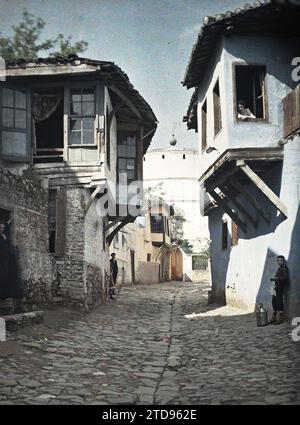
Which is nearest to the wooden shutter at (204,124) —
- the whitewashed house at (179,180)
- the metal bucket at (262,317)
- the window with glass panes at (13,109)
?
the window with glass panes at (13,109)

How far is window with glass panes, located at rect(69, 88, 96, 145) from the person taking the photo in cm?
1192

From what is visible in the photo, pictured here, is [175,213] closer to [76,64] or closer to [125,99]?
[125,99]

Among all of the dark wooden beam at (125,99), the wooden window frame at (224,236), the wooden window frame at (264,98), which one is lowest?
the wooden window frame at (224,236)

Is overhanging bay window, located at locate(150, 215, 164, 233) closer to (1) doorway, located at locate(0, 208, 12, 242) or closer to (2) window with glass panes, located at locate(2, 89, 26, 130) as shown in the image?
(2) window with glass panes, located at locate(2, 89, 26, 130)

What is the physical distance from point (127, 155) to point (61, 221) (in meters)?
4.14

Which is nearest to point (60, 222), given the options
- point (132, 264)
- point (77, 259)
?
point (77, 259)

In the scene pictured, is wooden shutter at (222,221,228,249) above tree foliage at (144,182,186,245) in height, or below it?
below

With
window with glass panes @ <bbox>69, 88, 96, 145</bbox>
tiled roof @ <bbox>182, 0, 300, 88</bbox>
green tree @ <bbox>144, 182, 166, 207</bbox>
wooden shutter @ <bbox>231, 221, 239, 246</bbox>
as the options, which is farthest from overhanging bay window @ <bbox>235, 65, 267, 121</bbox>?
green tree @ <bbox>144, 182, 166, 207</bbox>

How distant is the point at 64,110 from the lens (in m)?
12.0

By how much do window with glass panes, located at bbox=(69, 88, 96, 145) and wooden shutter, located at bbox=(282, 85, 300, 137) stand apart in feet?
16.4

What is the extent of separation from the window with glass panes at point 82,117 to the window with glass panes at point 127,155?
2.79 meters

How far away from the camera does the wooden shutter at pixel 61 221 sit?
11477 millimetres

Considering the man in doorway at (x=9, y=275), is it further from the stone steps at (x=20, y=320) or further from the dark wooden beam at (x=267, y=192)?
the dark wooden beam at (x=267, y=192)
